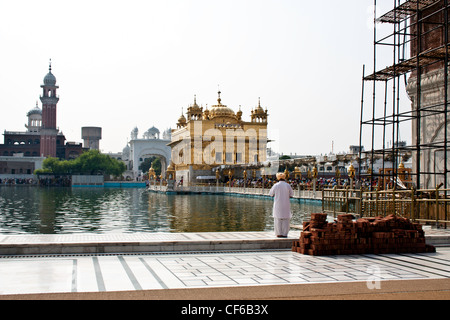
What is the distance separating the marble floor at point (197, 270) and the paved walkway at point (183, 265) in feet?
0.04

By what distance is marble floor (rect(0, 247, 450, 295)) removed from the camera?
20.3 feet

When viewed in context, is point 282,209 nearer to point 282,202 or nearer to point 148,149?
point 282,202

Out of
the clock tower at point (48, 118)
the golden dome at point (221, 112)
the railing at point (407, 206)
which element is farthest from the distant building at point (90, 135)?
the railing at point (407, 206)

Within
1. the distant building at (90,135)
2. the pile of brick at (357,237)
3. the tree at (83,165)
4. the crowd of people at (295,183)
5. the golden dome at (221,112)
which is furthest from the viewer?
the distant building at (90,135)

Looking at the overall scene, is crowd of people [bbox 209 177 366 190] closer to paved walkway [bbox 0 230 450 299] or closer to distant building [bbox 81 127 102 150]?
paved walkway [bbox 0 230 450 299]

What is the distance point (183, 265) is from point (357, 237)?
131 inches

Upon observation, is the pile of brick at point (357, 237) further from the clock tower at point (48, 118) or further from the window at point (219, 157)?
the clock tower at point (48, 118)

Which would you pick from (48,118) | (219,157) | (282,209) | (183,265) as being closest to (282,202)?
(282,209)

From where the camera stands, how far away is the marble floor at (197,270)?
6.20 metres

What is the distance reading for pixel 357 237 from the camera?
8875 millimetres
